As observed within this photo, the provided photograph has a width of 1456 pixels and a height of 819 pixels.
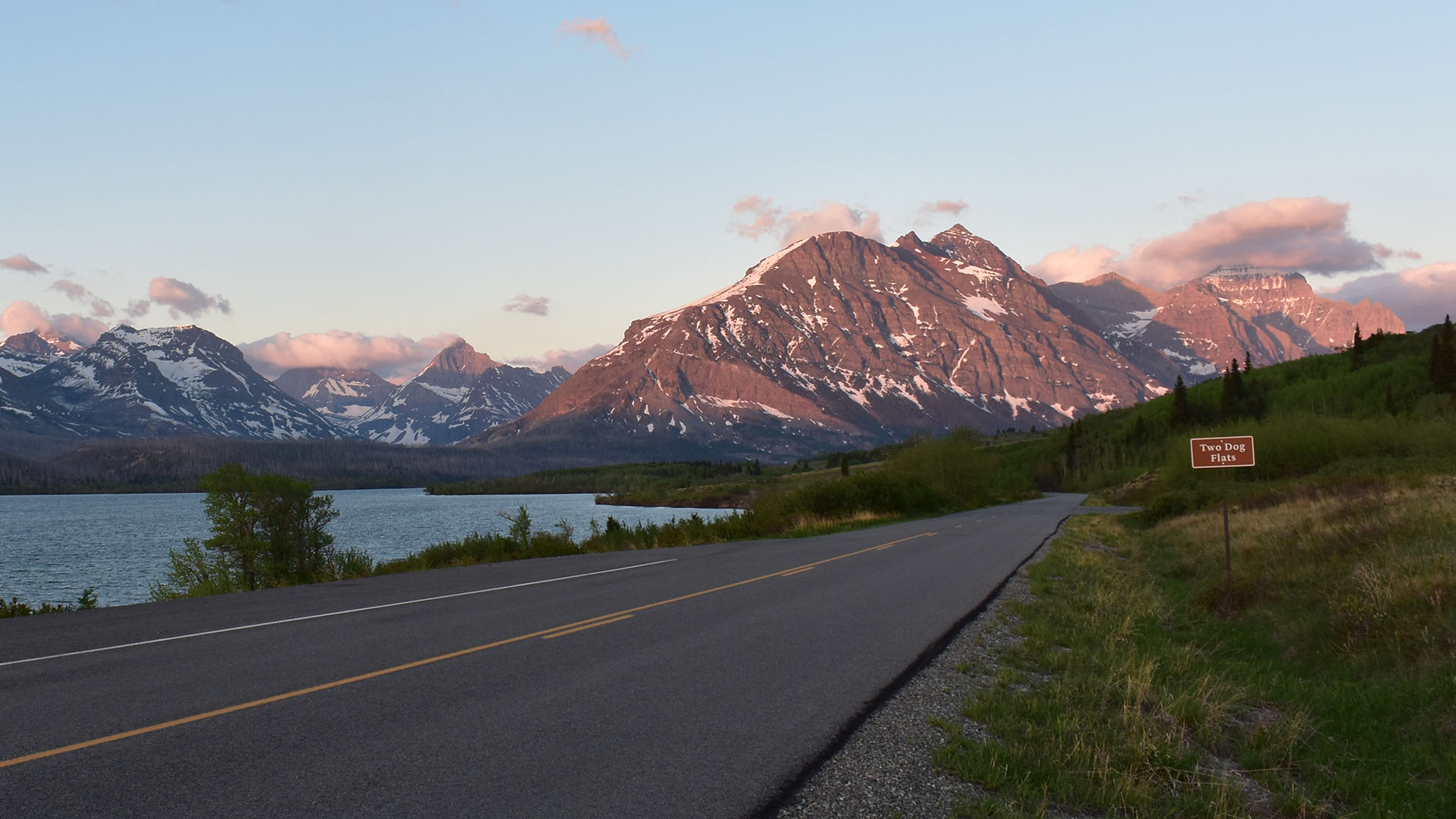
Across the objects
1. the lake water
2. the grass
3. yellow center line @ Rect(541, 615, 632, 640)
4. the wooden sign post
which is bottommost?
the lake water

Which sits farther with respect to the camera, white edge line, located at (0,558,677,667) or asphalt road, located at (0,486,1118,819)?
white edge line, located at (0,558,677,667)

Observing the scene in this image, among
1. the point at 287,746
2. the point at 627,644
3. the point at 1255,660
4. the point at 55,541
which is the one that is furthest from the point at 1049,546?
the point at 55,541

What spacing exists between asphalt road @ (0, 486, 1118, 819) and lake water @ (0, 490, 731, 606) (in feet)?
56.4

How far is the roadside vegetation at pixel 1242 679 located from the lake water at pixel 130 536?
846 inches

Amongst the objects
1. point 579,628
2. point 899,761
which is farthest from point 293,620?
point 899,761

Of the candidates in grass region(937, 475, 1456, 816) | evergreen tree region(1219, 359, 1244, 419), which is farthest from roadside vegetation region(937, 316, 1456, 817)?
evergreen tree region(1219, 359, 1244, 419)

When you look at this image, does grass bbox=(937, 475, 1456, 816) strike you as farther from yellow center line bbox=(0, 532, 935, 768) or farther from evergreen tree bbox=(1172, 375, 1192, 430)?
evergreen tree bbox=(1172, 375, 1192, 430)

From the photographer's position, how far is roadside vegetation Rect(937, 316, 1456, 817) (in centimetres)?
662

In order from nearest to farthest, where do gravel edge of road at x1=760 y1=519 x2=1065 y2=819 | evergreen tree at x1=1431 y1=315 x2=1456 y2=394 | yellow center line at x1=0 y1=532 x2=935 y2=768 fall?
gravel edge of road at x1=760 y1=519 x2=1065 y2=819 < yellow center line at x1=0 y1=532 x2=935 y2=768 < evergreen tree at x1=1431 y1=315 x2=1456 y2=394

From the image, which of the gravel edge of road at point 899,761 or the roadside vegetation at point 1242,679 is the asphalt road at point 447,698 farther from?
the roadside vegetation at point 1242,679

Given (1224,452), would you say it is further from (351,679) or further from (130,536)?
(130,536)

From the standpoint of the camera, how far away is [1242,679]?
35.3 feet

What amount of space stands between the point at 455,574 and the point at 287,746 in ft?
43.4

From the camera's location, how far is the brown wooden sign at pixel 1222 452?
16891 millimetres
